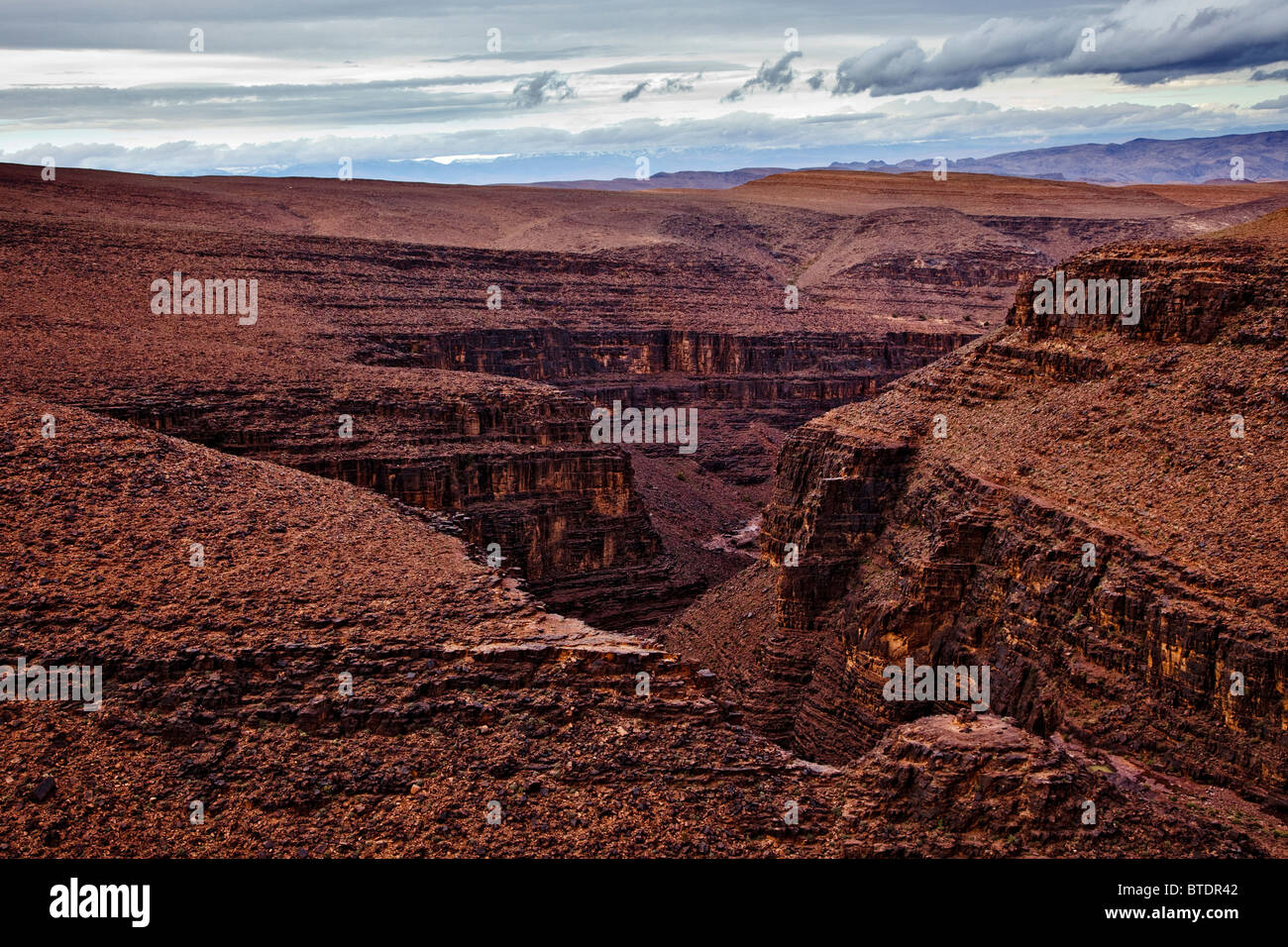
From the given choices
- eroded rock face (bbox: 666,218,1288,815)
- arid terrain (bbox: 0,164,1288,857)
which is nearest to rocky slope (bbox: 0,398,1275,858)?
arid terrain (bbox: 0,164,1288,857)

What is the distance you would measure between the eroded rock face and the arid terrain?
118mm

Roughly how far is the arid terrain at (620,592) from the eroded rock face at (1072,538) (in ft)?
0.39

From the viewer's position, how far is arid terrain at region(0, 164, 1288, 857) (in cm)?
2388

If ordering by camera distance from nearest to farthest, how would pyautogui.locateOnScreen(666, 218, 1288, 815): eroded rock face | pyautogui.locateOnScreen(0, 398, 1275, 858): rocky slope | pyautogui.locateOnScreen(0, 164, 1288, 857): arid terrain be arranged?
pyautogui.locateOnScreen(0, 398, 1275, 858): rocky slope < pyautogui.locateOnScreen(0, 164, 1288, 857): arid terrain < pyautogui.locateOnScreen(666, 218, 1288, 815): eroded rock face

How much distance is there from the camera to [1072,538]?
117 ft

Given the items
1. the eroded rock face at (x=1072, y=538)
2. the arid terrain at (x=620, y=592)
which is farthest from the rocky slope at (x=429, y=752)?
the eroded rock face at (x=1072, y=538)

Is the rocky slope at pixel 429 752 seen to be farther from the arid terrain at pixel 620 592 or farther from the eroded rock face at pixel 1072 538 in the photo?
the eroded rock face at pixel 1072 538

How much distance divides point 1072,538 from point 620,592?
25511 mm

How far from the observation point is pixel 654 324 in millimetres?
100438

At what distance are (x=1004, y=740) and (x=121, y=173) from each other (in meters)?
132

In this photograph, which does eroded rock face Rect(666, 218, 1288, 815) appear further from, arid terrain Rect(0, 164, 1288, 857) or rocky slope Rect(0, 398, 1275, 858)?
rocky slope Rect(0, 398, 1275, 858)

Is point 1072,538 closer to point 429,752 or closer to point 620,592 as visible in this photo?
point 429,752

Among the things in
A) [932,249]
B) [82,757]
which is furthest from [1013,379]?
[932,249]

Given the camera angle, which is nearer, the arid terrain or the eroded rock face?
the arid terrain
